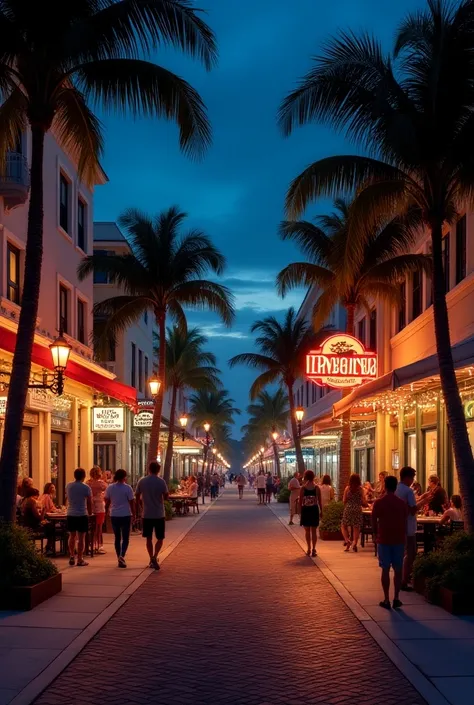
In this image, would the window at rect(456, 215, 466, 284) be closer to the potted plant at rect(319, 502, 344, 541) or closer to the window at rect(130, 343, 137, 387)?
the potted plant at rect(319, 502, 344, 541)

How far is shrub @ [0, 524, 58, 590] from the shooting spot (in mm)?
11141

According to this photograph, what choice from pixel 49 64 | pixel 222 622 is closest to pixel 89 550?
pixel 222 622

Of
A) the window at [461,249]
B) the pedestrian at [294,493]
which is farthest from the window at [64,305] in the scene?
the window at [461,249]

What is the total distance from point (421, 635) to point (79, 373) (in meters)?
14.3

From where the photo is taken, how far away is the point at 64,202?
90.8 feet

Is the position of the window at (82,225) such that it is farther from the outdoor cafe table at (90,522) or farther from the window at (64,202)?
the outdoor cafe table at (90,522)

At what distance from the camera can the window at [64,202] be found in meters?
27.1

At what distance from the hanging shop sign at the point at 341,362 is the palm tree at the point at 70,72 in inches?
441

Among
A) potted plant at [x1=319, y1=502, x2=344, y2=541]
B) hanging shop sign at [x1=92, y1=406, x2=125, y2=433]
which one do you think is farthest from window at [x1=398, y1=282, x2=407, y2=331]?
hanging shop sign at [x1=92, y1=406, x2=125, y2=433]

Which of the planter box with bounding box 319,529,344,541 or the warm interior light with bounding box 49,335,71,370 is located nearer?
the warm interior light with bounding box 49,335,71,370

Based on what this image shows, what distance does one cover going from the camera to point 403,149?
13039 millimetres

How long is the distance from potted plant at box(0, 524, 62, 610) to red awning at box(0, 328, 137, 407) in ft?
17.6

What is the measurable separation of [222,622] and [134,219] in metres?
19.1

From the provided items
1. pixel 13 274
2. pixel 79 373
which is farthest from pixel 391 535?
pixel 13 274
